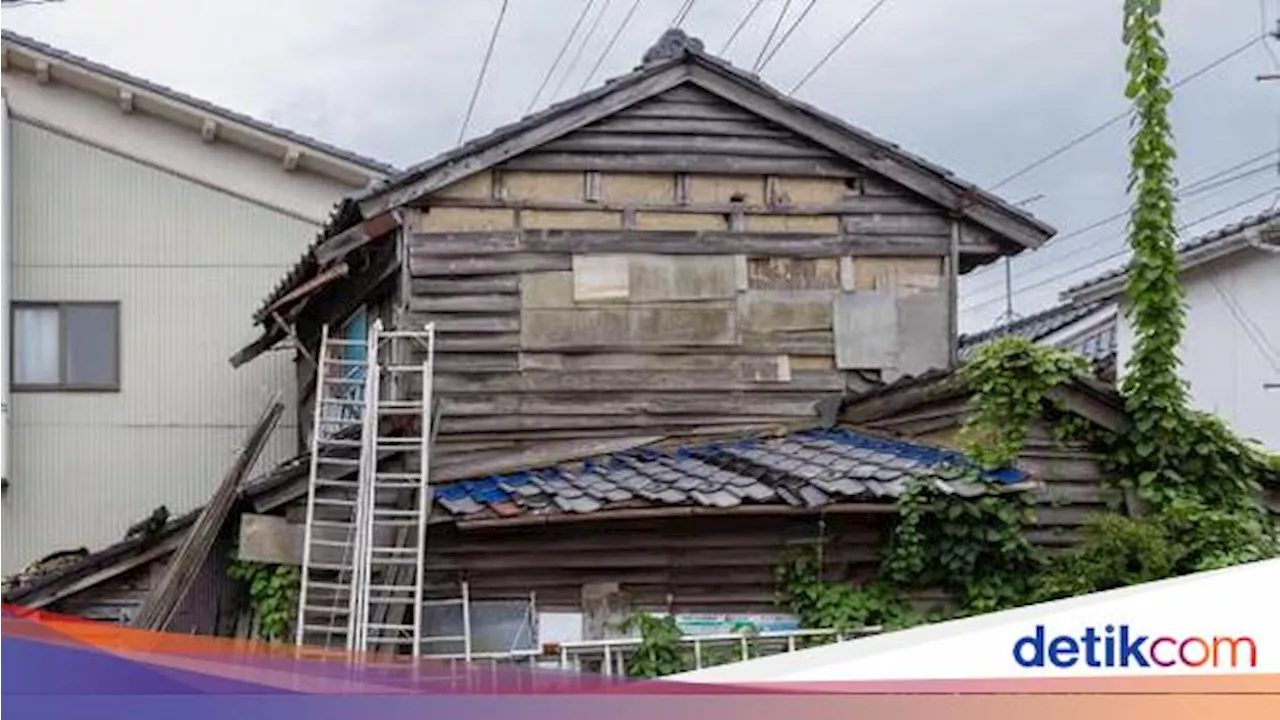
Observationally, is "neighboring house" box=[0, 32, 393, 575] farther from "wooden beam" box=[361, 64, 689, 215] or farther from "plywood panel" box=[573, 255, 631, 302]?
"plywood panel" box=[573, 255, 631, 302]

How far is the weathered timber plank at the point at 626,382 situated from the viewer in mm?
12578

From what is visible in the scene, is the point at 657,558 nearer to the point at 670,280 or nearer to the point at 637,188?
the point at 670,280

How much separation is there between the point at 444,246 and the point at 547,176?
114 cm

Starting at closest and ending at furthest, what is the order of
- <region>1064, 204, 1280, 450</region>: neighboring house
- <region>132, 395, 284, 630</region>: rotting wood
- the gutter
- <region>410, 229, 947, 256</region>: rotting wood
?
<region>132, 395, 284, 630</region>: rotting wood < <region>410, 229, 947, 256</region>: rotting wood < the gutter < <region>1064, 204, 1280, 450</region>: neighboring house

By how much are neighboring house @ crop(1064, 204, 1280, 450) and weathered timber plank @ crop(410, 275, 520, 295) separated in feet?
40.8

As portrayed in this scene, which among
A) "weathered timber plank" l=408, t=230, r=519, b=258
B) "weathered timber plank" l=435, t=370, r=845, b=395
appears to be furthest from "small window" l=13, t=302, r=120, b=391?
"weathered timber plank" l=435, t=370, r=845, b=395

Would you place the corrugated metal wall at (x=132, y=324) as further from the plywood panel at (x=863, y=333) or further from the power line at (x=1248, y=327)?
the power line at (x=1248, y=327)

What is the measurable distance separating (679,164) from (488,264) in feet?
6.44

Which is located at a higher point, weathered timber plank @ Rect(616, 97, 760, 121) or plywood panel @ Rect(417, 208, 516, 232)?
weathered timber plank @ Rect(616, 97, 760, 121)

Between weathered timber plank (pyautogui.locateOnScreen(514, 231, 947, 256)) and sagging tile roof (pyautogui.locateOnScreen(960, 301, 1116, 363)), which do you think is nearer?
weathered timber plank (pyautogui.locateOnScreen(514, 231, 947, 256))

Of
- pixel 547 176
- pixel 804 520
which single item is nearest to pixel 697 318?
pixel 547 176

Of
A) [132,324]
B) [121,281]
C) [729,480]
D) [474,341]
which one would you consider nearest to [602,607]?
[729,480]

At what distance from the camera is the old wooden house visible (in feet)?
38.8

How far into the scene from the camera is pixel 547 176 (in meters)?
13.0
